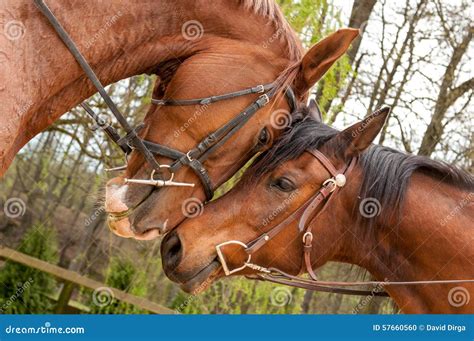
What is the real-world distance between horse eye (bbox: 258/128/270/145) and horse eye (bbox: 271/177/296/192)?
0.32 m

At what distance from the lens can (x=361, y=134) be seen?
4258mm

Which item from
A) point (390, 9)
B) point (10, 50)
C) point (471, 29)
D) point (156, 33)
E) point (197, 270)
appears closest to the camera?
point (10, 50)

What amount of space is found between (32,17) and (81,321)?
219 cm

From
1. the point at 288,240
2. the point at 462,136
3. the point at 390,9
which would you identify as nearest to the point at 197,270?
the point at 288,240

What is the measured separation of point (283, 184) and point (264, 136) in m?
0.40

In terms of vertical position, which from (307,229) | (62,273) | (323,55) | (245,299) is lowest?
(245,299)

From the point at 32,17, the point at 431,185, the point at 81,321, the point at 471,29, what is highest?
the point at 471,29

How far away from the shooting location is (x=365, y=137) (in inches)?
168

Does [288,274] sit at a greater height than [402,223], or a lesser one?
lesser

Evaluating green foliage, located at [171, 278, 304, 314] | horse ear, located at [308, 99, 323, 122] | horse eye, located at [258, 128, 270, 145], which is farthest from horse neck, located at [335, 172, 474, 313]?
green foliage, located at [171, 278, 304, 314]

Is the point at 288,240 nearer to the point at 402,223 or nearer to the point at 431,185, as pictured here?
the point at 402,223

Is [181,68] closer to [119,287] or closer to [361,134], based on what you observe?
[361,134]

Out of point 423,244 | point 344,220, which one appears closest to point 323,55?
point 344,220

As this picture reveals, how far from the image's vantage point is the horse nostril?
13.7 feet
